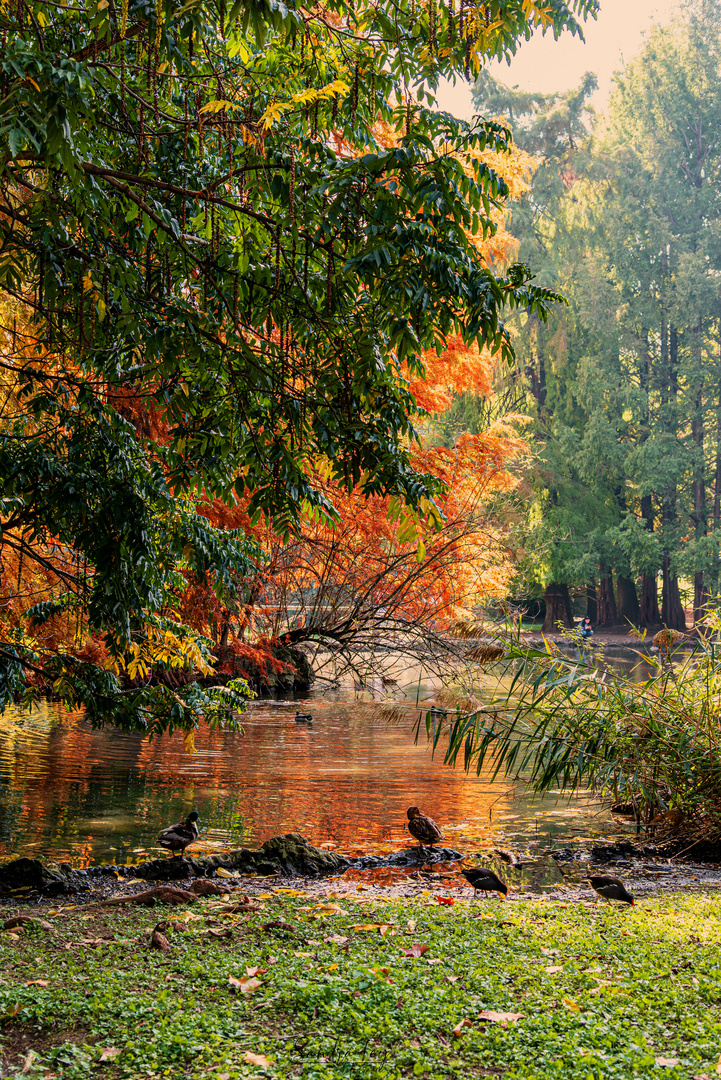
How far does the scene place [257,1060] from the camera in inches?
135

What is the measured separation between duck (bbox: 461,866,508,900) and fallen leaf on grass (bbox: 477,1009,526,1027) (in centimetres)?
331

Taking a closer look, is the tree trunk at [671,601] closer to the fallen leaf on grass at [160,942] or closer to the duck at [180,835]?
the duck at [180,835]

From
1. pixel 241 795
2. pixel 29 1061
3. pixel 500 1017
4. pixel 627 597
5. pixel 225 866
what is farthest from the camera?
pixel 627 597

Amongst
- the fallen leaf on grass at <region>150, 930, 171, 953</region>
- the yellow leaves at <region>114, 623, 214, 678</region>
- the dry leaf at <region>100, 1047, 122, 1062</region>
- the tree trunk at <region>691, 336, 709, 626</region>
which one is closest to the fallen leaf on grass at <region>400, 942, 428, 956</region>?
the fallen leaf on grass at <region>150, 930, 171, 953</region>

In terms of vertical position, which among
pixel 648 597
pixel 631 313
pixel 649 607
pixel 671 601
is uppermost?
pixel 631 313

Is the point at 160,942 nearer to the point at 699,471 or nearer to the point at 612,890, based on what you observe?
the point at 612,890

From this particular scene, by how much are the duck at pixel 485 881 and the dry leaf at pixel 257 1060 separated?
13.2ft

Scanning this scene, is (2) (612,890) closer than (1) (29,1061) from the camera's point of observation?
No

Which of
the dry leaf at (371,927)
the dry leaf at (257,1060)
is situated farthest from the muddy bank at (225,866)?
the dry leaf at (257,1060)

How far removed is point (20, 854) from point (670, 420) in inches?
1255

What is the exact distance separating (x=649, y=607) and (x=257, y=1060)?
3503cm

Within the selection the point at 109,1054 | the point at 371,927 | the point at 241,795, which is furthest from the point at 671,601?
the point at 109,1054

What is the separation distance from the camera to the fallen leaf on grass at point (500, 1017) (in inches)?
152

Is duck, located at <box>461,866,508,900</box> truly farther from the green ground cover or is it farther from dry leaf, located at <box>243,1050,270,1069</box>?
dry leaf, located at <box>243,1050,270,1069</box>
